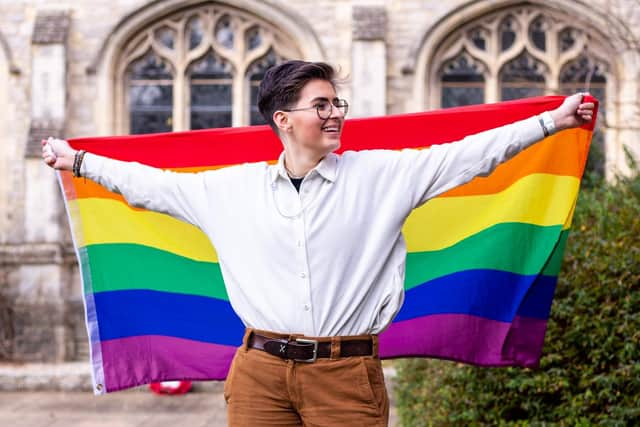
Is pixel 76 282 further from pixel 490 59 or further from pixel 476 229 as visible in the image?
pixel 476 229

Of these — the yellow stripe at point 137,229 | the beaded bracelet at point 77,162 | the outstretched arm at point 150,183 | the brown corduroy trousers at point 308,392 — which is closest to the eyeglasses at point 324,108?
the outstretched arm at point 150,183

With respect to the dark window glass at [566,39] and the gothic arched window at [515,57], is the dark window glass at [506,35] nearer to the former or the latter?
the gothic arched window at [515,57]

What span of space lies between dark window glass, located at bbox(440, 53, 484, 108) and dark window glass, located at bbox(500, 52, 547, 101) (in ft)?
1.31

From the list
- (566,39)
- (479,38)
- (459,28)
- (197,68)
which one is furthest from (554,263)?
(197,68)

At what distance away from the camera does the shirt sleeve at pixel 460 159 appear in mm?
2949

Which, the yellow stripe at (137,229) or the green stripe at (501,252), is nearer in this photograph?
the green stripe at (501,252)

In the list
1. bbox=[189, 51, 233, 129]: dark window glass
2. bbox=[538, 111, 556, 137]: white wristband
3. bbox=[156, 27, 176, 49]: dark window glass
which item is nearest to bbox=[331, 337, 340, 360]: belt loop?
bbox=[538, 111, 556, 137]: white wristband

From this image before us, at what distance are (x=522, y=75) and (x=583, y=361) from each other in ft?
34.0

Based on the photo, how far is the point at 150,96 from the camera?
594 inches

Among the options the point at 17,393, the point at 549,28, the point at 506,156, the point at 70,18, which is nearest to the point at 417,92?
the point at 549,28

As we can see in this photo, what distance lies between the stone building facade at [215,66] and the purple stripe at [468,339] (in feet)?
32.0

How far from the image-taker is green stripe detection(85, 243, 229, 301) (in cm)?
426

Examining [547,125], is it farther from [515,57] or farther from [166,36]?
[166,36]

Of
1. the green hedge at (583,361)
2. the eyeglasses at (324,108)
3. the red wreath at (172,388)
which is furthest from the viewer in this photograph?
the red wreath at (172,388)
